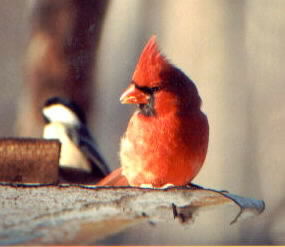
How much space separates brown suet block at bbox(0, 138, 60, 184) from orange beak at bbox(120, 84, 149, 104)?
0.19 m

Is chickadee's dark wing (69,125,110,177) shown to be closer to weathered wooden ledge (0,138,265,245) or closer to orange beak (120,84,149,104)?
weathered wooden ledge (0,138,265,245)

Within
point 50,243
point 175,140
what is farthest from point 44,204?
point 175,140

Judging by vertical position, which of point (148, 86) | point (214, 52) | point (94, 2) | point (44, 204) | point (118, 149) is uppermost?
point (94, 2)

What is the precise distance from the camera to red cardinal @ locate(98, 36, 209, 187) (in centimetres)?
124

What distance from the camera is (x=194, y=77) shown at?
1.31m

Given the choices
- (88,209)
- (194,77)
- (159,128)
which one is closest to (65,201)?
(88,209)

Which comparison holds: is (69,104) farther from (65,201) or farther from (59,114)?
(65,201)

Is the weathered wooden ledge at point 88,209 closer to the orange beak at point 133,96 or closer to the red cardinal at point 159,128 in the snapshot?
the red cardinal at point 159,128

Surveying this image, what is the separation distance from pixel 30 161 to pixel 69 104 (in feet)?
0.61

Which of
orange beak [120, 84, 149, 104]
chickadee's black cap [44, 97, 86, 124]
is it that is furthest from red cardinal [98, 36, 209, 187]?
chickadee's black cap [44, 97, 86, 124]

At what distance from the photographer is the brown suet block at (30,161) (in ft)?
4.04

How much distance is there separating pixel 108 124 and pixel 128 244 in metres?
0.32

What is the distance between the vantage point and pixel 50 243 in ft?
4.58

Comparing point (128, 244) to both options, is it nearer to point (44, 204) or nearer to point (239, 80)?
point (44, 204)
